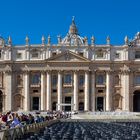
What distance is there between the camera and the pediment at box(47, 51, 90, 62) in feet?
348

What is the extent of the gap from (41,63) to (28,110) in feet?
32.8

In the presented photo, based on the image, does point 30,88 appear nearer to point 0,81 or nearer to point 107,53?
point 0,81

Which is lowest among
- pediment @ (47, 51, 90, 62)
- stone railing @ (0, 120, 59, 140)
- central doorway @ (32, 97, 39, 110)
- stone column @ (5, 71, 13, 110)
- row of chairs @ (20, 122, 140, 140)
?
row of chairs @ (20, 122, 140, 140)

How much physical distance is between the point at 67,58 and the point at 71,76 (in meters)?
3.84

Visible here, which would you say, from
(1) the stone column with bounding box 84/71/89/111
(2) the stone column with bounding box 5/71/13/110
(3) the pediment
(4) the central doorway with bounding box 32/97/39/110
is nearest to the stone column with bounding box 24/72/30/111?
(4) the central doorway with bounding box 32/97/39/110

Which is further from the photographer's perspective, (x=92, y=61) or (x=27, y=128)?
(x=92, y=61)

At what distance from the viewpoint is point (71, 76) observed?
352ft

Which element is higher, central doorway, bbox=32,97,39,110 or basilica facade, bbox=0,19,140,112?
basilica facade, bbox=0,19,140,112

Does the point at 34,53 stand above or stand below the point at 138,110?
above

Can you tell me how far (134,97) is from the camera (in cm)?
11112

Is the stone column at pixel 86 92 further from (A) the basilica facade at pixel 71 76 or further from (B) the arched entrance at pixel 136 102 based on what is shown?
(B) the arched entrance at pixel 136 102

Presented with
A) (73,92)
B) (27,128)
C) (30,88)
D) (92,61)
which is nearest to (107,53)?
(92,61)

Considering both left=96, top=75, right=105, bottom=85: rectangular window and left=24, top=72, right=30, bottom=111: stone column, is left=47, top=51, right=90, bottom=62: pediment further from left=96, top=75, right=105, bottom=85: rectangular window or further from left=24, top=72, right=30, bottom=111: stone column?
left=24, top=72, right=30, bottom=111: stone column

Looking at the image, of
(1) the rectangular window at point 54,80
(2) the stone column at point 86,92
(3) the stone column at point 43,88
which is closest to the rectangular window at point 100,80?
(2) the stone column at point 86,92
